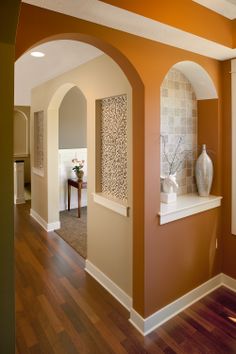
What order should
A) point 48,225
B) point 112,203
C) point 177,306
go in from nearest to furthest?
point 177,306
point 112,203
point 48,225

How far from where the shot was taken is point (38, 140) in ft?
16.3

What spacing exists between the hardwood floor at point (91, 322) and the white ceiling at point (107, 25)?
2.27 meters

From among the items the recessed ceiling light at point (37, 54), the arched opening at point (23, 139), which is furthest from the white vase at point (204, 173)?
the arched opening at point (23, 139)

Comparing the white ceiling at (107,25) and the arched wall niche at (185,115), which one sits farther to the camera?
the arched wall niche at (185,115)

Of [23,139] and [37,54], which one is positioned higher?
[37,54]

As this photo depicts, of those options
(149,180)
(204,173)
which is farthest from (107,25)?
(204,173)

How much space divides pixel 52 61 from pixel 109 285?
8.10ft

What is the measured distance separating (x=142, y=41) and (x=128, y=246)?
1687 millimetres

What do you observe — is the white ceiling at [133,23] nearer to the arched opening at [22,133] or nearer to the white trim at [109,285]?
the white trim at [109,285]

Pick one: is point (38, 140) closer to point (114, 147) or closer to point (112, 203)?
point (114, 147)

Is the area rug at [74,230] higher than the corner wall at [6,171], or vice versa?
the corner wall at [6,171]

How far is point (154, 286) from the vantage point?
7.20 feet

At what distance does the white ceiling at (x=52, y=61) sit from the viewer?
93.1 inches

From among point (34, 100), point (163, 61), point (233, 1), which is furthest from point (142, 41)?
point (34, 100)
